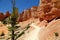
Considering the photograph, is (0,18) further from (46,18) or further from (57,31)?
(57,31)

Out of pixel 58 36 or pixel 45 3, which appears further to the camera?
pixel 45 3

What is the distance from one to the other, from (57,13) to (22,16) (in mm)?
82762

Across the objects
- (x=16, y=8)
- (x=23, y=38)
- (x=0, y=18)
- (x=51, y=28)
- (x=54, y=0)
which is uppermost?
(x=16, y=8)

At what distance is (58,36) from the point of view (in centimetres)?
3703

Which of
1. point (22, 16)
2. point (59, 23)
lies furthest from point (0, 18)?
point (59, 23)

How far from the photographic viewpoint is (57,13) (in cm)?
4741

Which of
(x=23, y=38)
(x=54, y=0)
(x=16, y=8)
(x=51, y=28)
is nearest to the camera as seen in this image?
(x=16, y=8)

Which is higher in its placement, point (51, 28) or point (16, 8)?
point (16, 8)

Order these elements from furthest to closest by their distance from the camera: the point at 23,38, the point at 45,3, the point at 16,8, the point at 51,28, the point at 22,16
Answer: the point at 22,16 → the point at 45,3 → the point at 23,38 → the point at 51,28 → the point at 16,8

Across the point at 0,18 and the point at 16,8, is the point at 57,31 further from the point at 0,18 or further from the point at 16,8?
the point at 0,18

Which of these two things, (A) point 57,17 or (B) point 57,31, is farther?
(A) point 57,17

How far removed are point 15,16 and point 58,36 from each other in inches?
405

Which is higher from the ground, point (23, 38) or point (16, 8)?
point (16, 8)

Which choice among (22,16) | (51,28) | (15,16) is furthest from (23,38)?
(22,16)
